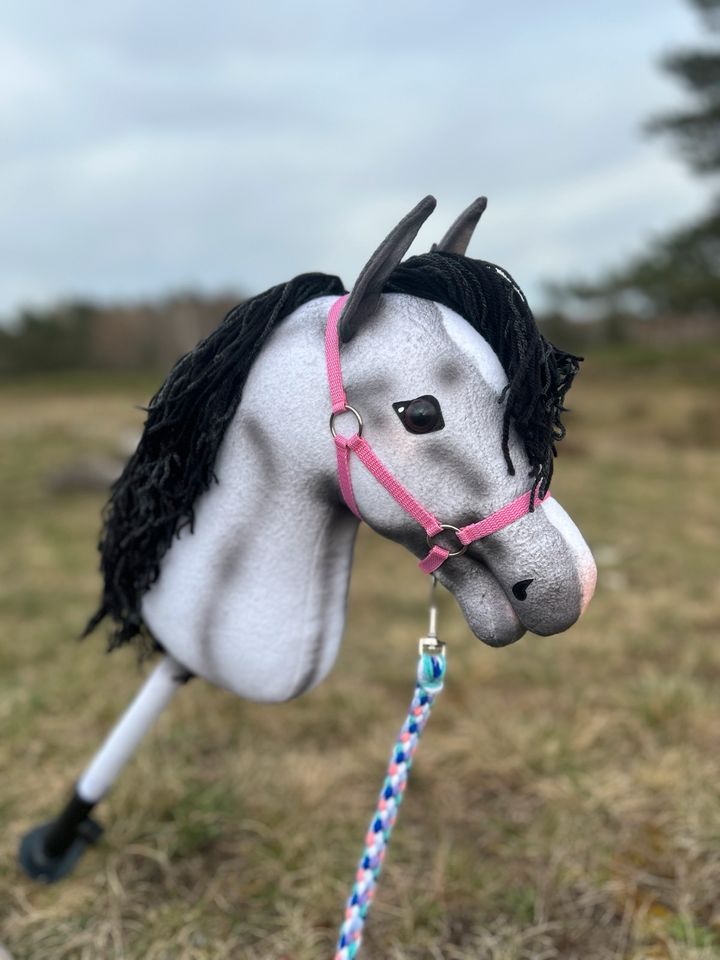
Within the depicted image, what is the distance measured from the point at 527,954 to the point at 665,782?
747 millimetres

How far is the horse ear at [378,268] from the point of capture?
1.22 m

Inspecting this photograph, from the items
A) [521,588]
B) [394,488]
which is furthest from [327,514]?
[521,588]

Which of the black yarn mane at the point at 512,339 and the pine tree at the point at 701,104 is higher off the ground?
the black yarn mane at the point at 512,339

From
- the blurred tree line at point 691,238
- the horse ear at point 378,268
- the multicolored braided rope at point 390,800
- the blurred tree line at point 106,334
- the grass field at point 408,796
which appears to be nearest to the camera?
the horse ear at point 378,268

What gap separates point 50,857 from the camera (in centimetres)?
207

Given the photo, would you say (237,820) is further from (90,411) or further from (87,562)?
(90,411)

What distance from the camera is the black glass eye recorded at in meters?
1.27

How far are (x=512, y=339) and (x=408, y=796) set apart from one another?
5.63ft

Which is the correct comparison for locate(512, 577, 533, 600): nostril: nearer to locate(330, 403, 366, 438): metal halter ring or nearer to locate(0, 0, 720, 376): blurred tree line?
locate(330, 403, 366, 438): metal halter ring

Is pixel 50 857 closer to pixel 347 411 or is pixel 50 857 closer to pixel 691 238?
pixel 347 411

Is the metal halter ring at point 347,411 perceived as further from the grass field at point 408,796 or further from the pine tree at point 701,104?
the pine tree at point 701,104

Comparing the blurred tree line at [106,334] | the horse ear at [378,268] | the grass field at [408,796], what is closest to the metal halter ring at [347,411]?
the horse ear at [378,268]

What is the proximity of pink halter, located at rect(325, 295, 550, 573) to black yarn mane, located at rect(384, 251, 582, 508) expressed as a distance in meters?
0.05

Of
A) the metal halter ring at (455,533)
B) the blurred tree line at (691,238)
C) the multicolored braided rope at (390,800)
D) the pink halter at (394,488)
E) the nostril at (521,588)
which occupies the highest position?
the pink halter at (394,488)
